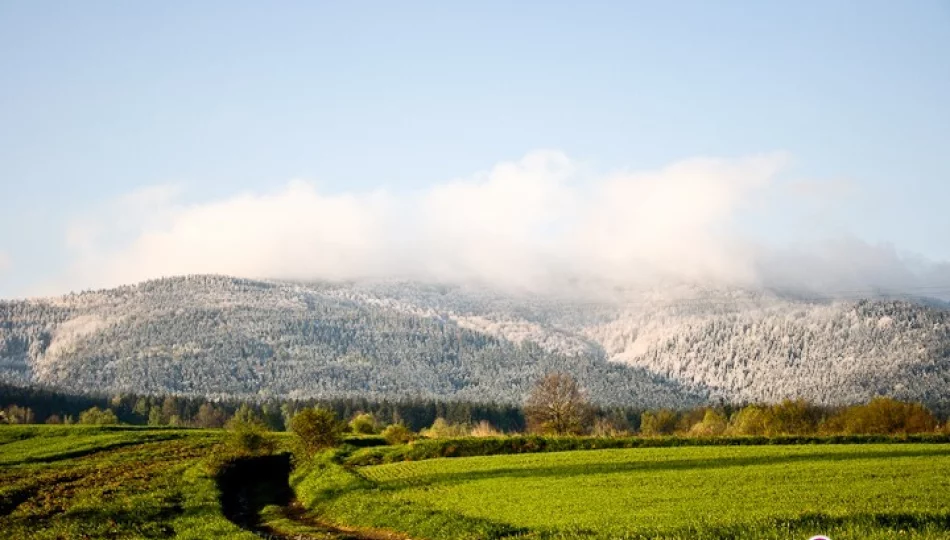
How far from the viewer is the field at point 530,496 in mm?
35906

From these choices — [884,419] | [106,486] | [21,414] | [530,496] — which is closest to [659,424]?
[884,419]

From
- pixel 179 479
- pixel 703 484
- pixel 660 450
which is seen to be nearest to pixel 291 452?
pixel 179 479

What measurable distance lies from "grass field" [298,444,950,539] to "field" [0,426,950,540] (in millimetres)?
103

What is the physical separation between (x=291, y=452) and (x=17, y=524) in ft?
158

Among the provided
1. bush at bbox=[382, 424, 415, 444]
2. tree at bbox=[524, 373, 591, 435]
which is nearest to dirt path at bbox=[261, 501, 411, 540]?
bush at bbox=[382, 424, 415, 444]

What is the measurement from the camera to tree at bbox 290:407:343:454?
286ft

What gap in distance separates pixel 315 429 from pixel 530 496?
1646 inches

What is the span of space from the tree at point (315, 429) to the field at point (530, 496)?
19.5 ft

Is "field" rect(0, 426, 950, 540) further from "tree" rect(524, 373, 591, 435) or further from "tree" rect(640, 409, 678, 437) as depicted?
"tree" rect(640, 409, 678, 437)

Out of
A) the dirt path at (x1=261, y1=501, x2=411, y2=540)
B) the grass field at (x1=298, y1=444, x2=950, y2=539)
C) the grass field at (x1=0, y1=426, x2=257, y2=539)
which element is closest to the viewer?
the grass field at (x1=298, y1=444, x2=950, y2=539)

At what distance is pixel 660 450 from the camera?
244ft

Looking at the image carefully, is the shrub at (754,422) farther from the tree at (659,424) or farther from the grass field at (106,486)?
the grass field at (106,486)

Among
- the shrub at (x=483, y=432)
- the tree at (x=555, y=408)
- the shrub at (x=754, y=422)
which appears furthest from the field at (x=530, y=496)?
the shrub at (x=754, y=422)

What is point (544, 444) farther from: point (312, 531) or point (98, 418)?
point (98, 418)
